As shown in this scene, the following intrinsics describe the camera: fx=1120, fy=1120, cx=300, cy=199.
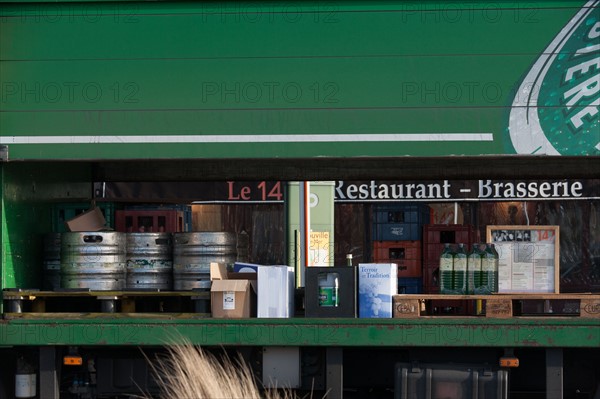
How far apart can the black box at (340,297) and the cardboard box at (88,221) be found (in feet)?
7.20

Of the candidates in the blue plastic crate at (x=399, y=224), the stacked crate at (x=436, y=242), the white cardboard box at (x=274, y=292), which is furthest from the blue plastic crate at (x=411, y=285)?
the white cardboard box at (x=274, y=292)

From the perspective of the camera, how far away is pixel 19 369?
314 inches

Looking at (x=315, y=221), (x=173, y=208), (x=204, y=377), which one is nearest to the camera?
(x=204, y=377)

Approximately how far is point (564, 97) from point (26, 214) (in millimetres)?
4019

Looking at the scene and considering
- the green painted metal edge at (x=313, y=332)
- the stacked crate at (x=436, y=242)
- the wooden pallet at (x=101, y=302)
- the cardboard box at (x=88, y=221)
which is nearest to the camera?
the green painted metal edge at (x=313, y=332)

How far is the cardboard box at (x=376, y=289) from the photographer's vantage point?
7.72 metres

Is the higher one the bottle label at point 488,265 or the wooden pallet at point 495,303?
the bottle label at point 488,265

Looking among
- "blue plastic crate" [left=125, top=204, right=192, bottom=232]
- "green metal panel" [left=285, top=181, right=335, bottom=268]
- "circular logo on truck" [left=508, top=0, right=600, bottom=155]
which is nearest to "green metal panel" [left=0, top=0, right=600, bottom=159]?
"circular logo on truck" [left=508, top=0, right=600, bottom=155]

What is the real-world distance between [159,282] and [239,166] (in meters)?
1.46

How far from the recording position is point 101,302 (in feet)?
26.6

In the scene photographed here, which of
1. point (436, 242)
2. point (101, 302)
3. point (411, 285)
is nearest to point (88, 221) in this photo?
point (101, 302)

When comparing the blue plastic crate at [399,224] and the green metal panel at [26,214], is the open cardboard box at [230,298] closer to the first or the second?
the green metal panel at [26,214]

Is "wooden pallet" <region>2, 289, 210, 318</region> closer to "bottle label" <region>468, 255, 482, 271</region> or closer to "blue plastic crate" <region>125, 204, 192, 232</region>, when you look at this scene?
"bottle label" <region>468, 255, 482, 271</region>

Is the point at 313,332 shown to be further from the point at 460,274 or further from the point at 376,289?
the point at 460,274
